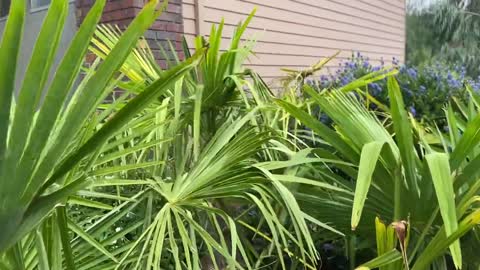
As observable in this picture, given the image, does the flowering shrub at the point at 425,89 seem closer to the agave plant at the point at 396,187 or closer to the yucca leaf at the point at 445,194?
the agave plant at the point at 396,187

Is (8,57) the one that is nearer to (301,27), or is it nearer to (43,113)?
(43,113)

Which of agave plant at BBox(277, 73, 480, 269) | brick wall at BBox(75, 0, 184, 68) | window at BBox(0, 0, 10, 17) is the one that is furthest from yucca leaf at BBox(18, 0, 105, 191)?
window at BBox(0, 0, 10, 17)

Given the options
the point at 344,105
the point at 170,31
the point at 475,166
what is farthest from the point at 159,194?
the point at 170,31

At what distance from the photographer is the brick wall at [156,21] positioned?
4.69 m

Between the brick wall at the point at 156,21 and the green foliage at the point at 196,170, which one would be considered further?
the brick wall at the point at 156,21

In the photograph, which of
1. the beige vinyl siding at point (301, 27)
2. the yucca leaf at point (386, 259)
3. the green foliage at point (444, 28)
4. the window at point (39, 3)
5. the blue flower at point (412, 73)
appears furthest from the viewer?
the green foliage at point (444, 28)

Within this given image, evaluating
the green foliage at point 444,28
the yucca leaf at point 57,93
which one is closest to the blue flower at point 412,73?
the yucca leaf at point 57,93

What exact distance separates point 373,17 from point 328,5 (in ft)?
6.34

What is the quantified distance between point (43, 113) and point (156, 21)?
3.75 metres

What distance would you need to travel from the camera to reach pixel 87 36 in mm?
1243

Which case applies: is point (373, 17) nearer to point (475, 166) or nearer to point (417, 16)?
point (475, 166)

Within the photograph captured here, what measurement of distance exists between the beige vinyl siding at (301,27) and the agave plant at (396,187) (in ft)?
9.03

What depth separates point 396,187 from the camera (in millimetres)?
1953

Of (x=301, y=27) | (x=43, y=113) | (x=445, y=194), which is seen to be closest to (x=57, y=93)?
(x=43, y=113)
